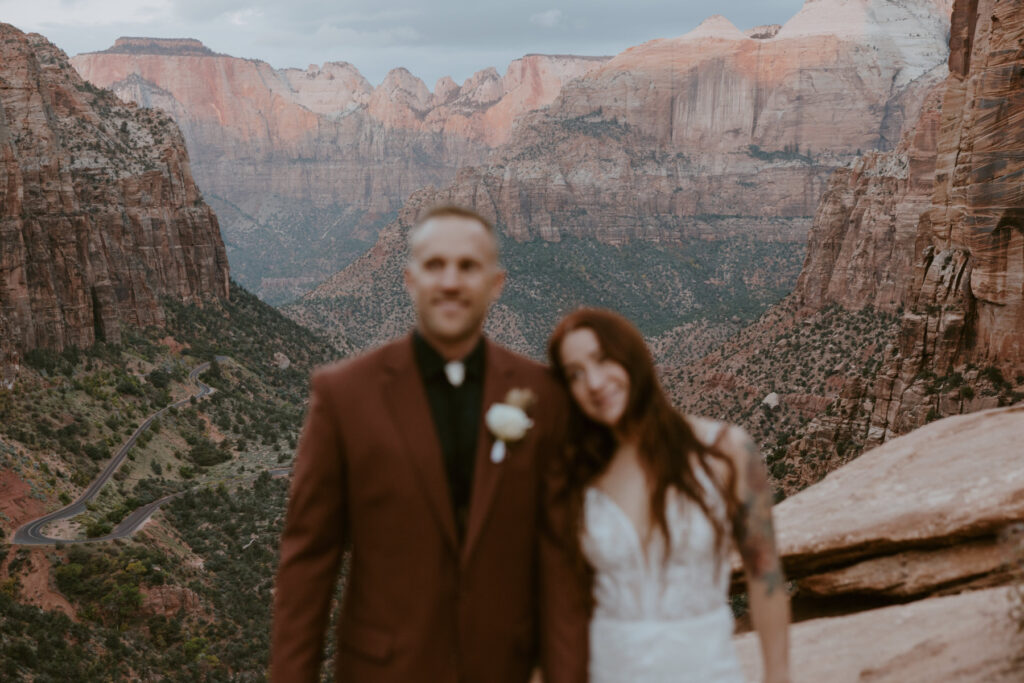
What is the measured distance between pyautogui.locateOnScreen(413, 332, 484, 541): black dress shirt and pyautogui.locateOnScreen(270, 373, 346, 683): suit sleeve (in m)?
0.45

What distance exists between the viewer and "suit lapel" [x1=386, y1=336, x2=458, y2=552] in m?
3.41

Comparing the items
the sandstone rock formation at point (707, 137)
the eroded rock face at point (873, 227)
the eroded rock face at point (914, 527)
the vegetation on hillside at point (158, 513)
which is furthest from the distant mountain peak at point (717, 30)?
the eroded rock face at point (914, 527)

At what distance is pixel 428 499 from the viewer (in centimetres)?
342

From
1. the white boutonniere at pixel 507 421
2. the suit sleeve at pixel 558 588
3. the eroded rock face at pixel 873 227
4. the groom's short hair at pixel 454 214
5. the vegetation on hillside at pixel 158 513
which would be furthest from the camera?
the eroded rock face at pixel 873 227

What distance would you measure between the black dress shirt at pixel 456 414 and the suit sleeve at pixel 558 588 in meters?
0.39

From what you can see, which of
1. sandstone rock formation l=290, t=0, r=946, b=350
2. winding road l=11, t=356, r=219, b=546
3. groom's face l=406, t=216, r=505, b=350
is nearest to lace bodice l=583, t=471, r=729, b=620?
groom's face l=406, t=216, r=505, b=350

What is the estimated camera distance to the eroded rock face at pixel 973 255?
77.3 feet

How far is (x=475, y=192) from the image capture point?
134m

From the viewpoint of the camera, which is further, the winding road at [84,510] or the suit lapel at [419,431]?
the winding road at [84,510]

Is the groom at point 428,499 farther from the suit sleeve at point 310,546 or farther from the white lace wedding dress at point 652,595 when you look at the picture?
the white lace wedding dress at point 652,595

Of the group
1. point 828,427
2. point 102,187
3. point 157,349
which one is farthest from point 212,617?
point 102,187

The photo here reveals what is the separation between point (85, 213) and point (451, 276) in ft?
191

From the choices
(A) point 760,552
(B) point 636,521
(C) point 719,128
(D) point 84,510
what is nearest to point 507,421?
(B) point 636,521

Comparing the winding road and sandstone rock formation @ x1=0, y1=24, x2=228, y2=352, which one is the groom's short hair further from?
sandstone rock formation @ x1=0, y1=24, x2=228, y2=352
